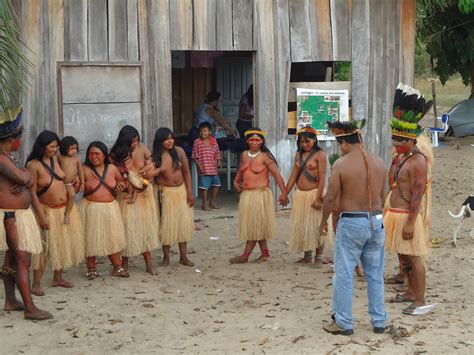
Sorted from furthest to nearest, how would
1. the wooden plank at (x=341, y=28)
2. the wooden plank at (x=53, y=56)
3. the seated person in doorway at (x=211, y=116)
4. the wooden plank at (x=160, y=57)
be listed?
the seated person in doorway at (x=211, y=116), the wooden plank at (x=341, y=28), the wooden plank at (x=160, y=57), the wooden plank at (x=53, y=56)

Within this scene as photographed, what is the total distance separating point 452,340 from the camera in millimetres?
6426

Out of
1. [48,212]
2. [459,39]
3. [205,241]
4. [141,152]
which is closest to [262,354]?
[48,212]

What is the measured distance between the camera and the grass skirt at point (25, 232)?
7.01 meters

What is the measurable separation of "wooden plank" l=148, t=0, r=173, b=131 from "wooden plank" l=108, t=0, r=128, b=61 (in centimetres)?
36

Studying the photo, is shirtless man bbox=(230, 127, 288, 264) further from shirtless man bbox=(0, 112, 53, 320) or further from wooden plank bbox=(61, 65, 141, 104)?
shirtless man bbox=(0, 112, 53, 320)

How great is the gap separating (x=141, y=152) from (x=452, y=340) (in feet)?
13.2

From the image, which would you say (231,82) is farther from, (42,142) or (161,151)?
(42,142)

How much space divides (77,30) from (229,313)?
15.1ft

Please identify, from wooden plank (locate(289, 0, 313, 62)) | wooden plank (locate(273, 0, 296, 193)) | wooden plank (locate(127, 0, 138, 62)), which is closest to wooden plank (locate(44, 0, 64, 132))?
wooden plank (locate(127, 0, 138, 62))

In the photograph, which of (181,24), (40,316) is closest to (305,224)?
(40,316)

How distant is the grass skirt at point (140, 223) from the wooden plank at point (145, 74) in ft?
7.07

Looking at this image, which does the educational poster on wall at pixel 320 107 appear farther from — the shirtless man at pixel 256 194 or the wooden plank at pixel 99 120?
the shirtless man at pixel 256 194

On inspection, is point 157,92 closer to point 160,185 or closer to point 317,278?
point 160,185

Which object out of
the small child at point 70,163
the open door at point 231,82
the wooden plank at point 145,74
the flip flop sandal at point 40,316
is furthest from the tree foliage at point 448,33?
the flip flop sandal at point 40,316
